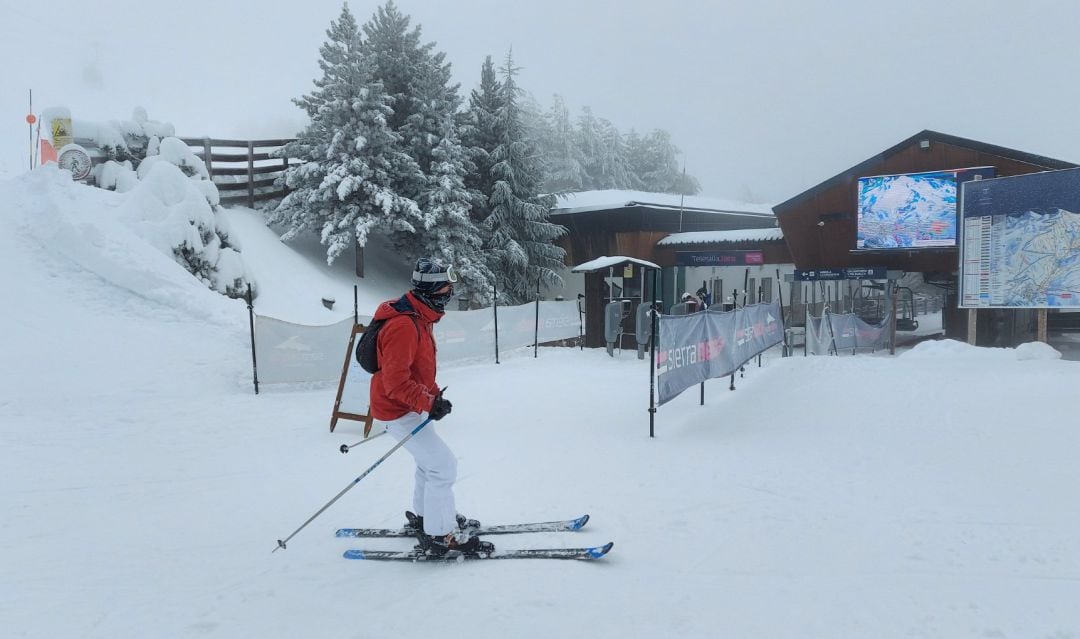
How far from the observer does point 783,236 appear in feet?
84.7

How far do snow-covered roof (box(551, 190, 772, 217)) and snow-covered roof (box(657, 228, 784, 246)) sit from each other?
1.78 metres

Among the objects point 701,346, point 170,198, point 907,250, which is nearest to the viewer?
point 701,346

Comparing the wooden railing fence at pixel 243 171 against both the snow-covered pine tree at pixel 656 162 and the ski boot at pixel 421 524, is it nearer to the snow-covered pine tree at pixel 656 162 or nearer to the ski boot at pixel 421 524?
the ski boot at pixel 421 524

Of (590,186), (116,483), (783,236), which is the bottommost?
(116,483)

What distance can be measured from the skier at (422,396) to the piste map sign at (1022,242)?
13848mm

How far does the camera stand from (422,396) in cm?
443

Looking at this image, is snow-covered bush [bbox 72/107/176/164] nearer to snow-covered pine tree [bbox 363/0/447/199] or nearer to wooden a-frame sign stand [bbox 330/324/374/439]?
snow-covered pine tree [bbox 363/0/447/199]

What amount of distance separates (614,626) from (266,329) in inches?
370

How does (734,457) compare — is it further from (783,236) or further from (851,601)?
(783,236)

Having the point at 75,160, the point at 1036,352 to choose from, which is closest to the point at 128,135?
the point at 75,160

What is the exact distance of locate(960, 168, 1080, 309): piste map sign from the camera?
13047 mm

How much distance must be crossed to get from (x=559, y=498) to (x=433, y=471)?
179cm

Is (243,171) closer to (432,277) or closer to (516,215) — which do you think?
(516,215)

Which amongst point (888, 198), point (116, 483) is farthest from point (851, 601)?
point (888, 198)
